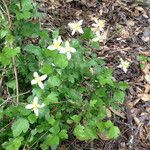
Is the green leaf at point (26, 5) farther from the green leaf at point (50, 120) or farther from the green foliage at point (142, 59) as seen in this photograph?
the green foliage at point (142, 59)

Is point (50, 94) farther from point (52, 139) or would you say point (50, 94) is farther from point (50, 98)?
point (52, 139)

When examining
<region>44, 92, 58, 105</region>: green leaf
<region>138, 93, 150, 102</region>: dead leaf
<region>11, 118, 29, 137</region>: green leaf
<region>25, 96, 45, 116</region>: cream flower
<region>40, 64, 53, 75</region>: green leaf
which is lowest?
<region>138, 93, 150, 102</region>: dead leaf

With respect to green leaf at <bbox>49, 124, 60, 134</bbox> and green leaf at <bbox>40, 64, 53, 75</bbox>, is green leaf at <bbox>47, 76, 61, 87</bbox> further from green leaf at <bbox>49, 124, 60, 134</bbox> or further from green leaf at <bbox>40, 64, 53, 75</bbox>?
green leaf at <bbox>49, 124, 60, 134</bbox>

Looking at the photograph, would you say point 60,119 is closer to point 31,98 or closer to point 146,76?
point 31,98

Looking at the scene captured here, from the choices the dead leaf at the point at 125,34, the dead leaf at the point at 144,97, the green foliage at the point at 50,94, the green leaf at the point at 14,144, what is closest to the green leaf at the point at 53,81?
the green foliage at the point at 50,94

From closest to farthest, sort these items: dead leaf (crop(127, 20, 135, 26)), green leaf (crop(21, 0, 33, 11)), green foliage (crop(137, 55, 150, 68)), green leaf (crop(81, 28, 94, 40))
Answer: green leaf (crop(81, 28, 94, 40))
green leaf (crop(21, 0, 33, 11))
green foliage (crop(137, 55, 150, 68))
dead leaf (crop(127, 20, 135, 26))

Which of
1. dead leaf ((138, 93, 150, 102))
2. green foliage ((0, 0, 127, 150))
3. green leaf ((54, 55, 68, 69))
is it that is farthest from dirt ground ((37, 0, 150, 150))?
green leaf ((54, 55, 68, 69))
